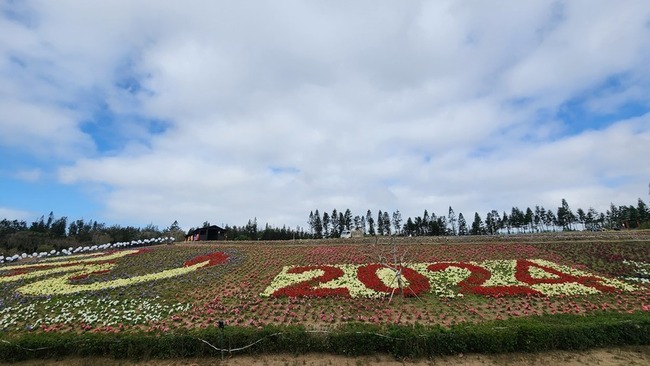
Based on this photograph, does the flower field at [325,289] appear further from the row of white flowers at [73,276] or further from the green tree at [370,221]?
the green tree at [370,221]

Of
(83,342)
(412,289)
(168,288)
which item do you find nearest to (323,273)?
(412,289)

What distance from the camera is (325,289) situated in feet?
66.1

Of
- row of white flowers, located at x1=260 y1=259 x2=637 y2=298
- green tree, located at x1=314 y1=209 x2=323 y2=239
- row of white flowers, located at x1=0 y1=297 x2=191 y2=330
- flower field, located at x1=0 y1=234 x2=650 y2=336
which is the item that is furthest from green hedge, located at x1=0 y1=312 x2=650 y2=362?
green tree, located at x1=314 y1=209 x2=323 y2=239

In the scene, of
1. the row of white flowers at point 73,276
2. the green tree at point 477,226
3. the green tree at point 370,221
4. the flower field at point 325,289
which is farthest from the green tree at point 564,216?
the row of white flowers at point 73,276

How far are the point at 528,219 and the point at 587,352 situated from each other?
103379 millimetres

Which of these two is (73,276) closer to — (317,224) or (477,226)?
(317,224)

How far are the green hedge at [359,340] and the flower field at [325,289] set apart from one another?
170 centimetres

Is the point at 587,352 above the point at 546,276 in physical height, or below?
below

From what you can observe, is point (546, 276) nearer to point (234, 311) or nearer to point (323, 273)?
point (323, 273)

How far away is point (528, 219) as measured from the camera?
10181 centimetres

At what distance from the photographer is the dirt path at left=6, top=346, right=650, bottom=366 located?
12.5 m

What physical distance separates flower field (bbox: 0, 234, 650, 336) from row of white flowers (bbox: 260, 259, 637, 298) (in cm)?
7

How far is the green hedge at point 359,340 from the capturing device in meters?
13.0

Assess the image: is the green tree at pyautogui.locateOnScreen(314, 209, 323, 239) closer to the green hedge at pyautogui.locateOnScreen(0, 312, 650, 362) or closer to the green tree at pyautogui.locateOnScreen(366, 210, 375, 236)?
the green tree at pyautogui.locateOnScreen(366, 210, 375, 236)
